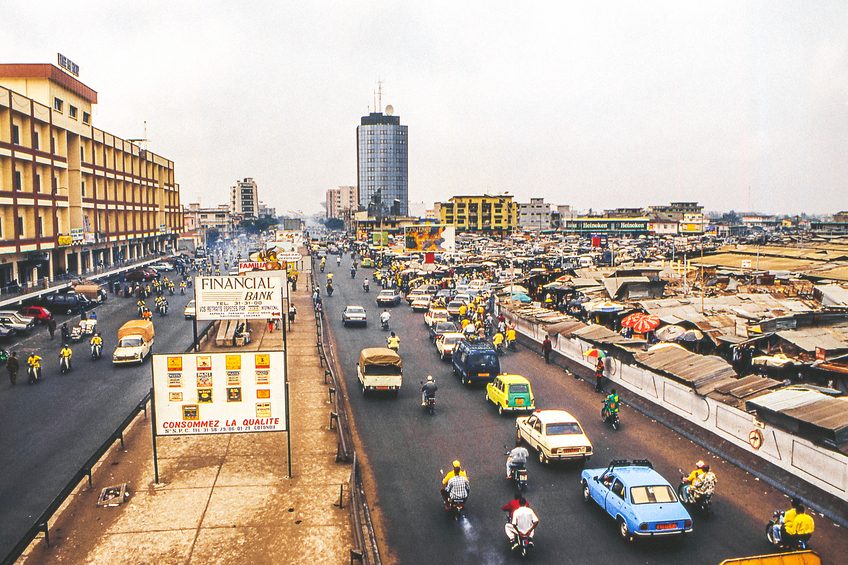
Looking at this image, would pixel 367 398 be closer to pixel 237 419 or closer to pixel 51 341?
pixel 237 419

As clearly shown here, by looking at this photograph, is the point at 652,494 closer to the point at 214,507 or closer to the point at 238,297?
the point at 214,507

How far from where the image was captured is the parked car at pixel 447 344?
2703 centimetres

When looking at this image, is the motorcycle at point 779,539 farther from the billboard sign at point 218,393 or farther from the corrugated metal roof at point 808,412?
the billboard sign at point 218,393

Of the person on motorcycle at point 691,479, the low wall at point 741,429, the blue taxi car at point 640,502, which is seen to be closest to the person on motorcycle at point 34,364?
the blue taxi car at point 640,502

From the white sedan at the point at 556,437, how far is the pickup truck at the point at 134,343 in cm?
1942

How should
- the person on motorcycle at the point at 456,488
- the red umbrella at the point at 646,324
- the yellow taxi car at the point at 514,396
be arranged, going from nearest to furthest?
the person on motorcycle at the point at 456,488 → the yellow taxi car at the point at 514,396 → the red umbrella at the point at 646,324

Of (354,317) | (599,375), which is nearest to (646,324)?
(599,375)

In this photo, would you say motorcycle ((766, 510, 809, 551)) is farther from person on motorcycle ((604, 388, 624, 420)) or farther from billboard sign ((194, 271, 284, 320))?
billboard sign ((194, 271, 284, 320))

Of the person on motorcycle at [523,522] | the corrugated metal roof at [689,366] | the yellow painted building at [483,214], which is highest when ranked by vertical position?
the yellow painted building at [483,214]

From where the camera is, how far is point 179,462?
1512 centimetres

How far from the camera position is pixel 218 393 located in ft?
45.0

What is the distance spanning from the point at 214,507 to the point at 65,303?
1431 inches

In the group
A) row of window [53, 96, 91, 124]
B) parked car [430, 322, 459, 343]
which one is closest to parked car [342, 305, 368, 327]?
parked car [430, 322, 459, 343]

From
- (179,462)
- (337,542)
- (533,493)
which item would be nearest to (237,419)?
(179,462)
